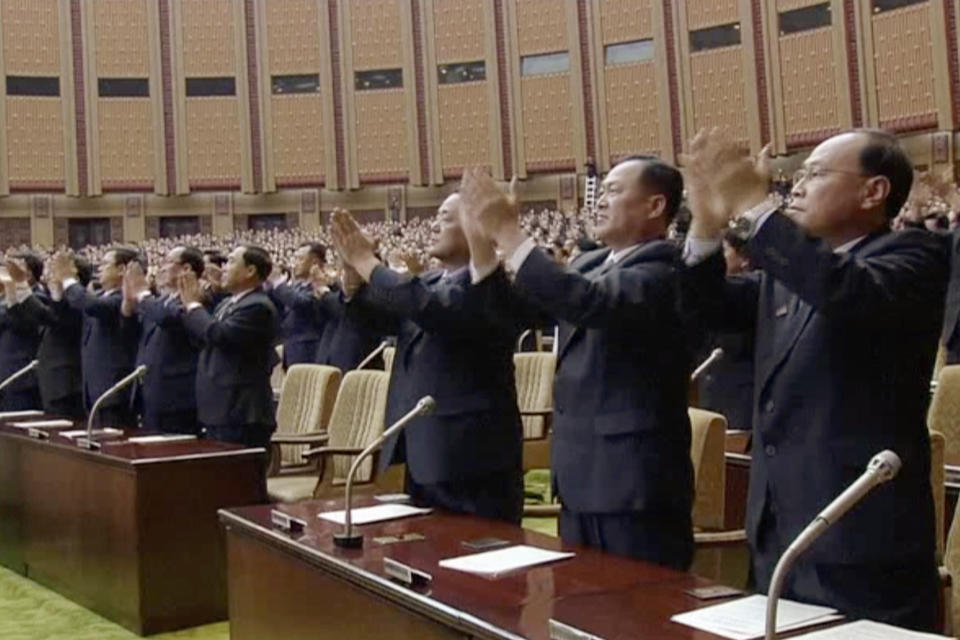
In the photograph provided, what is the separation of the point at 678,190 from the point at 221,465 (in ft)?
6.81

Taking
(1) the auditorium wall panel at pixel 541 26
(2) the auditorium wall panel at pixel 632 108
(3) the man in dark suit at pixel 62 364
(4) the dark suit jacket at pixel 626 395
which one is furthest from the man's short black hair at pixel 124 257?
(1) the auditorium wall panel at pixel 541 26

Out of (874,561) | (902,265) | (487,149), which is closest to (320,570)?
(874,561)

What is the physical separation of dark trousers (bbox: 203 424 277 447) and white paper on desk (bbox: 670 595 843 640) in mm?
3013

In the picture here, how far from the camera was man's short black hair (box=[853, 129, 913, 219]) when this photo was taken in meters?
1.86

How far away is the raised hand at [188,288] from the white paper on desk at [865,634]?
3.38 meters

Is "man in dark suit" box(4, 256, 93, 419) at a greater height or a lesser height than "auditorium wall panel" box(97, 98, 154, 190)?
lesser

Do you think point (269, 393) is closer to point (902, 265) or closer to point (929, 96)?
point (902, 265)

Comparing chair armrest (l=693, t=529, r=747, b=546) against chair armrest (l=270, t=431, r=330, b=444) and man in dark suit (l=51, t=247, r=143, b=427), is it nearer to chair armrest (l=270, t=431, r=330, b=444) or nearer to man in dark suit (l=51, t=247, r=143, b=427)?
chair armrest (l=270, t=431, r=330, b=444)

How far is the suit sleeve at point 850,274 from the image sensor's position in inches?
67.5

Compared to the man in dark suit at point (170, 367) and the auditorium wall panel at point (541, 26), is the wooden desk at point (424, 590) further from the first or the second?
the auditorium wall panel at point (541, 26)

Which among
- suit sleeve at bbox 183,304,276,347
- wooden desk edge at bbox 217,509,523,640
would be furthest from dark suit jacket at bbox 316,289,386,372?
wooden desk edge at bbox 217,509,523,640

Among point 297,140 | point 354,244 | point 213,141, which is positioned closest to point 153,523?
point 354,244

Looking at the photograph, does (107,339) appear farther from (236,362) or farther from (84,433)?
(236,362)

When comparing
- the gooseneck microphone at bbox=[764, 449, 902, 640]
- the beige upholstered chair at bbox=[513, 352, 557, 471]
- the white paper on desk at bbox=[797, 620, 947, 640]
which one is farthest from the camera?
the beige upholstered chair at bbox=[513, 352, 557, 471]
